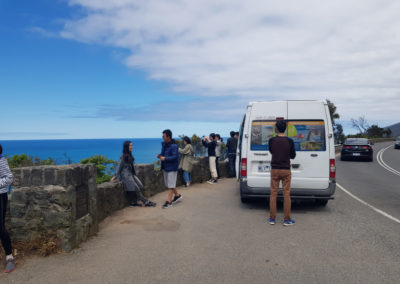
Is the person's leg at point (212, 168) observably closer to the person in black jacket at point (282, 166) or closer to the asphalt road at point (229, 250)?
the asphalt road at point (229, 250)

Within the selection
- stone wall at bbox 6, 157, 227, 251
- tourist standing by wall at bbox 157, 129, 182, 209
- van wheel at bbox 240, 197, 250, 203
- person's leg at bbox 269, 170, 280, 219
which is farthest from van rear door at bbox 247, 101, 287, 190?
stone wall at bbox 6, 157, 227, 251

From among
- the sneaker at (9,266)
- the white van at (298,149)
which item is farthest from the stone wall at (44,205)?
the white van at (298,149)

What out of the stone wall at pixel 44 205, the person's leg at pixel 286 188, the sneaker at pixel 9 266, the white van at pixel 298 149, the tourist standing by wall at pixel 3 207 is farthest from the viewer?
the white van at pixel 298 149

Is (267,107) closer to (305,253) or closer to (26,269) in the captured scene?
(305,253)

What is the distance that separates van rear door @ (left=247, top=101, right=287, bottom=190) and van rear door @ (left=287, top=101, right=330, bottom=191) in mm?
334

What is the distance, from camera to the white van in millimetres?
6664

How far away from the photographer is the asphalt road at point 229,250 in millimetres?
3605

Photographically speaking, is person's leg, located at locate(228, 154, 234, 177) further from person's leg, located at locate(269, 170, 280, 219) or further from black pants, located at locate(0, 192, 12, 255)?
black pants, located at locate(0, 192, 12, 255)

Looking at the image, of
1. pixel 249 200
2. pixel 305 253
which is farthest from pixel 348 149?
pixel 305 253

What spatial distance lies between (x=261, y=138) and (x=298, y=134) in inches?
32.5

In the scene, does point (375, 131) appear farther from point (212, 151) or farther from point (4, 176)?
point (4, 176)

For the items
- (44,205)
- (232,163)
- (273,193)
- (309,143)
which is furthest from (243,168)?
(232,163)

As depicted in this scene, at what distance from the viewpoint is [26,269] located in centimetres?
386

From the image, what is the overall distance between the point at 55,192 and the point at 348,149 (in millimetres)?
21117
